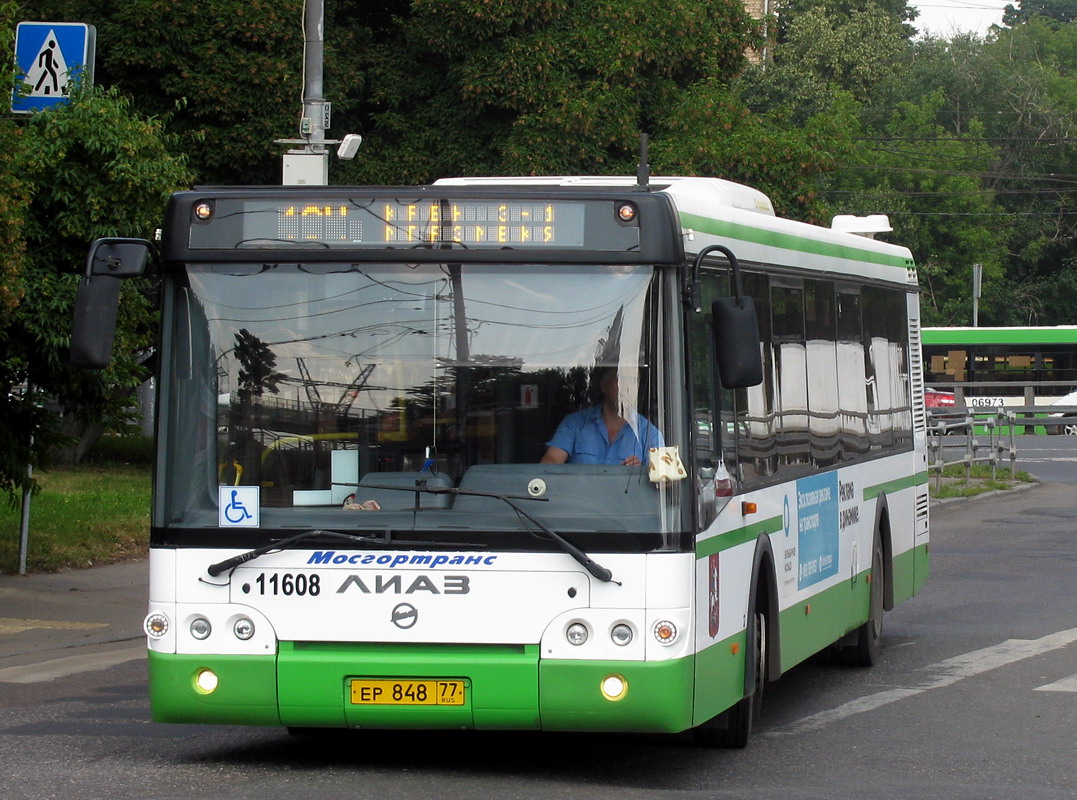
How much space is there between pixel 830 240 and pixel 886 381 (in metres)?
1.83

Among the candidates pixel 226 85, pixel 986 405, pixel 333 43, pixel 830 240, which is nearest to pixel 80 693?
pixel 830 240

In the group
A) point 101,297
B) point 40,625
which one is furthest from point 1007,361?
point 101,297

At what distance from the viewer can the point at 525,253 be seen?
7520 millimetres

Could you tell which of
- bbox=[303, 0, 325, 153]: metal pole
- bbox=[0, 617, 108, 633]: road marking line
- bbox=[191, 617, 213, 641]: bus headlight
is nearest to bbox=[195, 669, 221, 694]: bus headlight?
bbox=[191, 617, 213, 641]: bus headlight

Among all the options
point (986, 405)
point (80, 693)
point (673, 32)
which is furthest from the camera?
point (986, 405)

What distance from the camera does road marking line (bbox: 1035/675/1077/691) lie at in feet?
34.6

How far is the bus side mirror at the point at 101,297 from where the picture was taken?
7.26 metres

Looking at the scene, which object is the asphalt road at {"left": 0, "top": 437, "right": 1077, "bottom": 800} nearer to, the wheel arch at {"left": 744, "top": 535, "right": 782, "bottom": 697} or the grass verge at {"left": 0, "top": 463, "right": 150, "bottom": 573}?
the wheel arch at {"left": 744, "top": 535, "right": 782, "bottom": 697}

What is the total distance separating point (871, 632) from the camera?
11.6 metres

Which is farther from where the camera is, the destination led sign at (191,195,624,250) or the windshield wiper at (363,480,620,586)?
the destination led sign at (191,195,624,250)

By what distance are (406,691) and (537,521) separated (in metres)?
0.85

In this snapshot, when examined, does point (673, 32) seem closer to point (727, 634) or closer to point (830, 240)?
point (830, 240)

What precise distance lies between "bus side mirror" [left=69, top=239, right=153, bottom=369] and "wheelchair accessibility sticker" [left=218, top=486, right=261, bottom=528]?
74cm

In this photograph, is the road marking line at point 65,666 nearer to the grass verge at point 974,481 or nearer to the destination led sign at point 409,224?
the destination led sign at point 409,224
